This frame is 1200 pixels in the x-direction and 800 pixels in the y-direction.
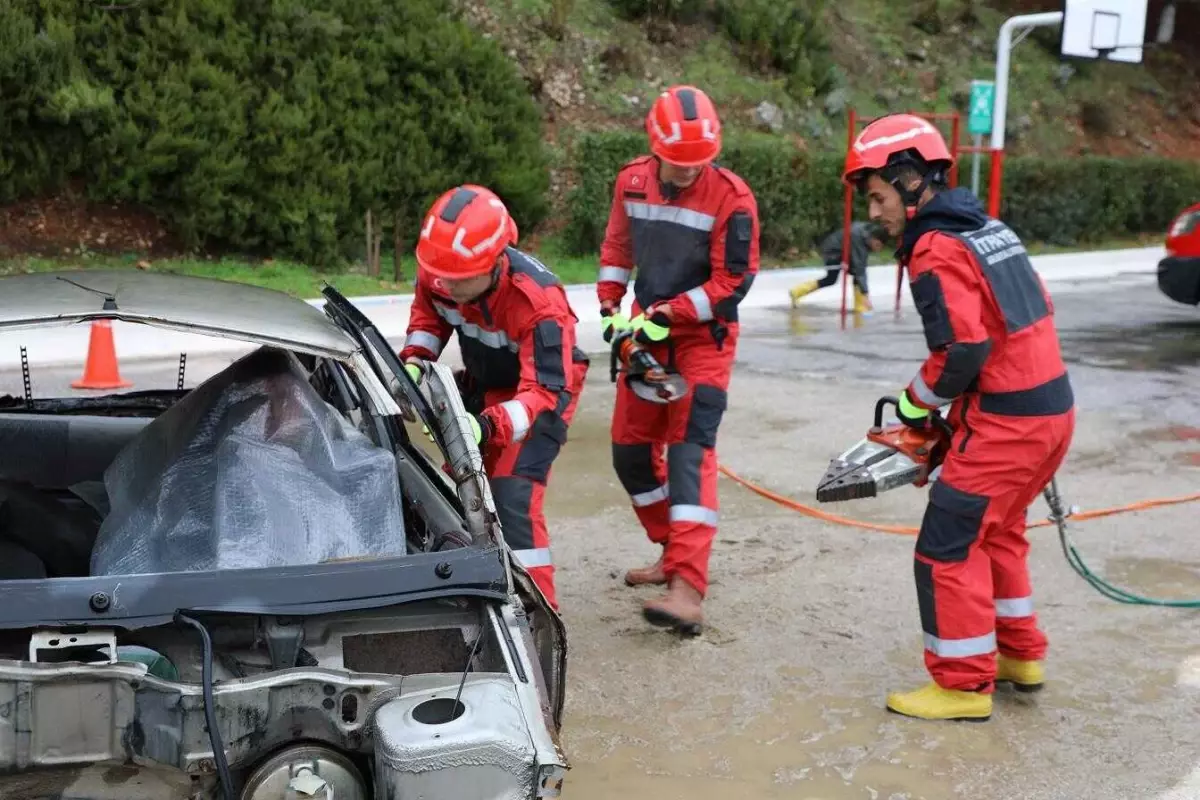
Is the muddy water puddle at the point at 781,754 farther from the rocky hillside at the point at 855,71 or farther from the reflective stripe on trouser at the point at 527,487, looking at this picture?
the rocky hillside at the point at 855,71

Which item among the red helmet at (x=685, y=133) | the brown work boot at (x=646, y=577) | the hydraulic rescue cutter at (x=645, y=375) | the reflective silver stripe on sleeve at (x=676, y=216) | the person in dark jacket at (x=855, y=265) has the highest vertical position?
the red helmet at (x=685, y=133)

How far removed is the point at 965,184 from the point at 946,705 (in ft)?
57.3

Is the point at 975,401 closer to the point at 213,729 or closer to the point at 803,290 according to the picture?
the point at 213,729

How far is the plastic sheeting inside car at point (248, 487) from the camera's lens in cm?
284

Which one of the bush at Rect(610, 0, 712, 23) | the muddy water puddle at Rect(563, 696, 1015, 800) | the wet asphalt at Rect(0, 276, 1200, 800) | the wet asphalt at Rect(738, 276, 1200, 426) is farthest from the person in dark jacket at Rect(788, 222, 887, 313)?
the muddy water puddle at Rect(563, 696, 1015, 800)

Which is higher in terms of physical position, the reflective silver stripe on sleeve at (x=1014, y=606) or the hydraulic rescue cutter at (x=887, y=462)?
the hydraulic rescue cutter at (x=887, y=462)

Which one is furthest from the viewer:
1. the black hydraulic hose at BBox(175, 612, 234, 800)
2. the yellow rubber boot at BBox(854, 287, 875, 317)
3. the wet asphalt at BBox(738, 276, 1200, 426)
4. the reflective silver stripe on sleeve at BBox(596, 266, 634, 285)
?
the yellow rubber boot at BBox(854, 287, 875, 317)

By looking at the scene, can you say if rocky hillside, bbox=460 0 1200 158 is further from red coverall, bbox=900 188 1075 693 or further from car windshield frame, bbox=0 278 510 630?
car windshield frame, bbox=0 278 510 630

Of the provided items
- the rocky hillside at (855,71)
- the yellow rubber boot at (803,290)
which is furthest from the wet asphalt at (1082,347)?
the rocky hillside at (855,71)

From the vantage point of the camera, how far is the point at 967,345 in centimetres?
362

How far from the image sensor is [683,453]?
4734 millimetres

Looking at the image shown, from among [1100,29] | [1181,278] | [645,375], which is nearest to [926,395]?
[645,375]

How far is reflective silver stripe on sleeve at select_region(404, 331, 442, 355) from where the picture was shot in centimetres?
455

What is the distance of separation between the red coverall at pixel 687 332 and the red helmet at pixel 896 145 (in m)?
0.81
